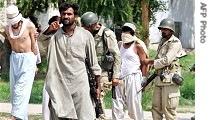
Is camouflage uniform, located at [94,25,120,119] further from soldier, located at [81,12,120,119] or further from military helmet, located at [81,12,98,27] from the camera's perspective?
military helmet, located at [81,12,98,27]

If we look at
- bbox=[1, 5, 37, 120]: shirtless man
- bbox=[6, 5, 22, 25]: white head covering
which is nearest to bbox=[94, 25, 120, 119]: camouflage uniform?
bbox=[1, 5, 37, 120]: shirtless man

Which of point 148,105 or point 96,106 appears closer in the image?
point 96,106

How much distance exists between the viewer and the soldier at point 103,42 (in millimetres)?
8844

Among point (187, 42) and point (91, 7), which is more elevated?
point (91, 7)

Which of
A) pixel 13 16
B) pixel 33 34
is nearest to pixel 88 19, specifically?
pixel 33 34

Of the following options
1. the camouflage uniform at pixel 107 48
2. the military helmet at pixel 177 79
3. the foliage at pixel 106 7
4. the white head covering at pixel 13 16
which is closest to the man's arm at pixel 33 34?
the white head covering at pixel 13 16

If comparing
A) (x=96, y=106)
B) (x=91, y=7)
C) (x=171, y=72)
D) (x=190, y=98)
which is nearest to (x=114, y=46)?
(x=171, y=72)

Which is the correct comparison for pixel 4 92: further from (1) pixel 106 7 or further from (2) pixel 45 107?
(2) pixel 45 107

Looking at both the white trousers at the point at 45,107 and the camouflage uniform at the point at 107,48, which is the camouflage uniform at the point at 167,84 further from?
the white trousers at the point at 45,107

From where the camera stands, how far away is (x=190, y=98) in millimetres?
16172

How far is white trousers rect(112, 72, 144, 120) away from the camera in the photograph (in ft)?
33.1

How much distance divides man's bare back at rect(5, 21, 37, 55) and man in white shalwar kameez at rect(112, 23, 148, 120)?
172cm
